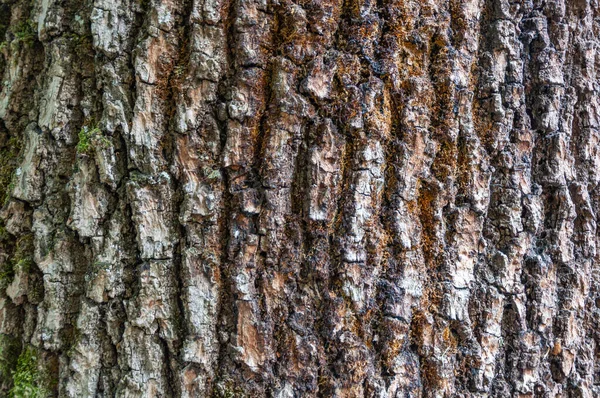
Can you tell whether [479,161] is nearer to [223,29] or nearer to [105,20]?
[223,29]

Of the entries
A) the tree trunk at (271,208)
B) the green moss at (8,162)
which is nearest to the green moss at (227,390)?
the tree trunk at (271,208)

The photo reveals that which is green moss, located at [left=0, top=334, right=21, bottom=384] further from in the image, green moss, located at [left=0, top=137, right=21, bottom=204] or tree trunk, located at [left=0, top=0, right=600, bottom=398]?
green moss, located at [left=0, top=137, right=21, bottom=204]

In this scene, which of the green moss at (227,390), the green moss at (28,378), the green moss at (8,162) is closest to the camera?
the green moss at (227,390)

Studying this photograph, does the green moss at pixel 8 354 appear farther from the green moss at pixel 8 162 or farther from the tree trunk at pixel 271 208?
the green moss at pixel 8 162

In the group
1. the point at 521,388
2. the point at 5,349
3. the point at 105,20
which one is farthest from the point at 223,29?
the point at 521,388

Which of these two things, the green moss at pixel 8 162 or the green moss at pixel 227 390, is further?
the green moss at pixel 8 162

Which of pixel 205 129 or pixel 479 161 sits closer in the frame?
pixel 205 129

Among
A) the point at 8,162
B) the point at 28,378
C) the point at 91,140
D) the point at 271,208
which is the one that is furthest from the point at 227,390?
the point at 8,162

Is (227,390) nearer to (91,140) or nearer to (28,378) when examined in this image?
(28,378)
